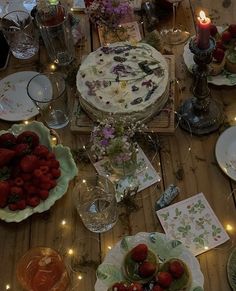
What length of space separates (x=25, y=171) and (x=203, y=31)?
63 cm

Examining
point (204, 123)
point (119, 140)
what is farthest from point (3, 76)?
point (204, 123)

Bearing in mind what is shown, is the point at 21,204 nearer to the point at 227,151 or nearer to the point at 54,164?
the point at 54,164

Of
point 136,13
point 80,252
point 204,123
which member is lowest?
point 80,252

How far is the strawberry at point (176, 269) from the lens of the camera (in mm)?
1138

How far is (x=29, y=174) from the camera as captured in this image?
1331 mm

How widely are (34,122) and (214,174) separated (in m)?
0.58

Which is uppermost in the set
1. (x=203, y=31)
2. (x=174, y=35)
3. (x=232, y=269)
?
(x=203, y=31)

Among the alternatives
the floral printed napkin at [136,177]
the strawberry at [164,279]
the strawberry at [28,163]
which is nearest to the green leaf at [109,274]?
the strawberry at [164,279]

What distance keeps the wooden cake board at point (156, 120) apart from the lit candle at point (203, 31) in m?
0.30

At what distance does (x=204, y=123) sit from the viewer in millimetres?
1490

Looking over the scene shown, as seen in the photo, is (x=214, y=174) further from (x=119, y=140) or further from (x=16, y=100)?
(x=16, y=100)

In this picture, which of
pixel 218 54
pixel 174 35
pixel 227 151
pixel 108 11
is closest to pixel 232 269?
pixel 227 151

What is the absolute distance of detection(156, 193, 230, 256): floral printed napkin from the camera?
127 cm

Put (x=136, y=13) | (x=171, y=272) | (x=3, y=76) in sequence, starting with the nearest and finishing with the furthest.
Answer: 1. (x=171, y=272)
2. (x=3, y=76)
3. (x=136, y=13)
